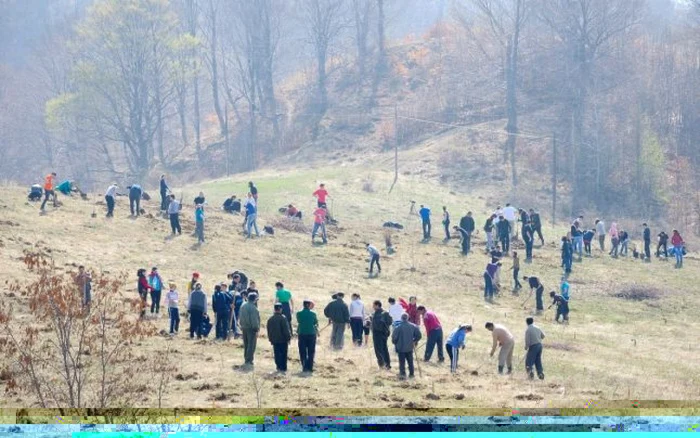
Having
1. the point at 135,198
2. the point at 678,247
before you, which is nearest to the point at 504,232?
the point at 678,247

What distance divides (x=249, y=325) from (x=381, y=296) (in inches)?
436

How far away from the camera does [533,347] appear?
67.5ft

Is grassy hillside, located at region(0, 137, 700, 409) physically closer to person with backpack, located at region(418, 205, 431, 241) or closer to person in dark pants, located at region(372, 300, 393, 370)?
person in dark pants, located at region(372, 300, 393, 370)

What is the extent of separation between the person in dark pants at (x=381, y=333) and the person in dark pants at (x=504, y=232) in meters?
17.2

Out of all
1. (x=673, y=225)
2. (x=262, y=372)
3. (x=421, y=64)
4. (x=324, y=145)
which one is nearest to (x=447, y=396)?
(x=262, y=372)

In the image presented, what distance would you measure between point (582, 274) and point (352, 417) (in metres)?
24.4

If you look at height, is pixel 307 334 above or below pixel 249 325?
below

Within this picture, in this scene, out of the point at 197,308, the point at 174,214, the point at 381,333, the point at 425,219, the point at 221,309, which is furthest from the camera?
the point at 425,219

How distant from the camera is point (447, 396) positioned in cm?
1791

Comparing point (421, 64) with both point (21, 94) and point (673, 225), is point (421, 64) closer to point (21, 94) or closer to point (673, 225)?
point (673, 225)

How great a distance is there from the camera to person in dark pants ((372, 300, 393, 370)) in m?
19.8

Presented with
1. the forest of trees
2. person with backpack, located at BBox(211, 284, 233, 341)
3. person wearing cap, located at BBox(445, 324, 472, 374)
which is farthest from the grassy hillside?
the forest of trees

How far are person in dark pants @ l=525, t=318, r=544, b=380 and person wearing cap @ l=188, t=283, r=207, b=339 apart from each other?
22.8 feet

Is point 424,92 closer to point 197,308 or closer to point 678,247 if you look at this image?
point 678,247
